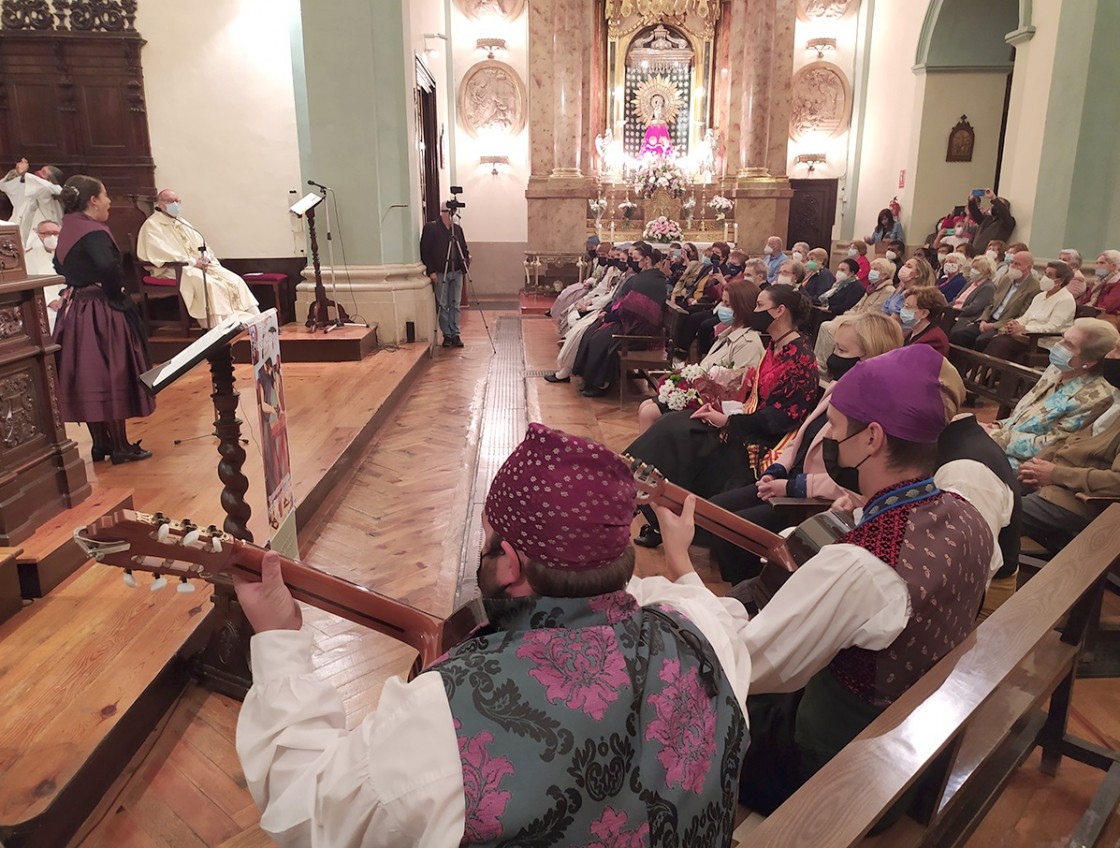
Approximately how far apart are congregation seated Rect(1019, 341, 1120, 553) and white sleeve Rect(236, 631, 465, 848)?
3.00 m

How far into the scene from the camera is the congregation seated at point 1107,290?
629cm

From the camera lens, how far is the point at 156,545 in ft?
4.23

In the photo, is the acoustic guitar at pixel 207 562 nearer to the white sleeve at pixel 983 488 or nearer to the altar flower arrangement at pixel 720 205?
the white sleeve at pixel 983 488

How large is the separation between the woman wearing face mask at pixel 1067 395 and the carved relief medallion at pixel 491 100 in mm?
12588

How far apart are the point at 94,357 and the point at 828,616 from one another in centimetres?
402

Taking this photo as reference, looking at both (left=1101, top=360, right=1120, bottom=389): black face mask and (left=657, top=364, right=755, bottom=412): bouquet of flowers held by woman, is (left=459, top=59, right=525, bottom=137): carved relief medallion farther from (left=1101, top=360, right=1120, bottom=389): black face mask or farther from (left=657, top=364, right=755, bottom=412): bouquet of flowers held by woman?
(left=1101, top=360, right=1120, bottom=389): black face mask

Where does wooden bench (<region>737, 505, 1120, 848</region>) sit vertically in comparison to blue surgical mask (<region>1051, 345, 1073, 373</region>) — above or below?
below

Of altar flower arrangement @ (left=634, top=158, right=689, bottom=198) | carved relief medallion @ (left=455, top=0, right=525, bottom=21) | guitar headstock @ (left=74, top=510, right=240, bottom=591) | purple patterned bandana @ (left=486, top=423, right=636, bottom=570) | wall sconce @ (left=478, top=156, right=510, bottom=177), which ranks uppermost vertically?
carved relief medallion @ (left=455, top=0, right=525, bottom=21)

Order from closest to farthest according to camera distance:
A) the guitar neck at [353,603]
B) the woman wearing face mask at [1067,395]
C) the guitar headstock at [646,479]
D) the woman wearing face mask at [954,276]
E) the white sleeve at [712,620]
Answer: the white sleeve at [712,620] < the guitar neck at [353,603] < the guitar headstock at [646,479] < the woman wearing face mask at [1067,395] < the woman wearing face mask at [954,276]

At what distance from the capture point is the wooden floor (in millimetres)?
2109

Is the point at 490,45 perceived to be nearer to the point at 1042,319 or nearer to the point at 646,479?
the point at 1042,319

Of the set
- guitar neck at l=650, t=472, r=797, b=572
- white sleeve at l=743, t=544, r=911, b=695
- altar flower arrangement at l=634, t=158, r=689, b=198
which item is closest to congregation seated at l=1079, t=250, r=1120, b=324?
guitar neck at l=650, t=472, r=797, b=572

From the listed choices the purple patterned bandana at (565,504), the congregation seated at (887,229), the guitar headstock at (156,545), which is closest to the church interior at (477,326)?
the guitar headstock at (156,545)

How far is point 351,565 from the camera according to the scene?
11.9ft
